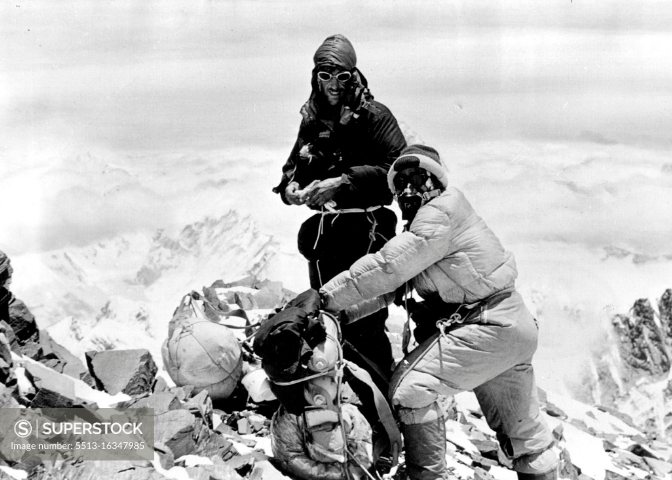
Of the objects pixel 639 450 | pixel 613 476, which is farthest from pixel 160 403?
pixel 639 450

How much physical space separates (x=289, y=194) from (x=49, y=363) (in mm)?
2757

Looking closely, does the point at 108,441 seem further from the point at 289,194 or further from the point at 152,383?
the point at 289,194

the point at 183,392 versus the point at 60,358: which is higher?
the point at 183,392

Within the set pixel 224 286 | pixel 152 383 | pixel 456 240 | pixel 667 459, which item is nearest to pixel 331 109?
pixel 456 240

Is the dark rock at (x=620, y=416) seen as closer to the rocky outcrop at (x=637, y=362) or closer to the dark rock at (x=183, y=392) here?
the dark rock at (x=183, y=392)

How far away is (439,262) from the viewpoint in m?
4.42

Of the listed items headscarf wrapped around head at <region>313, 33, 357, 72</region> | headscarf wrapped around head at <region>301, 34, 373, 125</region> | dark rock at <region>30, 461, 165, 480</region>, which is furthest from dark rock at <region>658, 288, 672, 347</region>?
dark rock at <region>30, 461, 165, 480</region>

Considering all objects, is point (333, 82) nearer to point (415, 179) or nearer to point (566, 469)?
point (415, 179)

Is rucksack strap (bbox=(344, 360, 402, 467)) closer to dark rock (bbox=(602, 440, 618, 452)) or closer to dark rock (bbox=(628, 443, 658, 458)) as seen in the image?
dark rock (bbox=(602, 440, 618, 452))

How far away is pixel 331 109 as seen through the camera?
5.34 meters

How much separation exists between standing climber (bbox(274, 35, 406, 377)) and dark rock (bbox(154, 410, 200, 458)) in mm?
1187

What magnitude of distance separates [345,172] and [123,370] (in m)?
2.39

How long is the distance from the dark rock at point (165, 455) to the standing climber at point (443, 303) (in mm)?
1359

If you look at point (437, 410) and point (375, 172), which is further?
point (375, 172)
